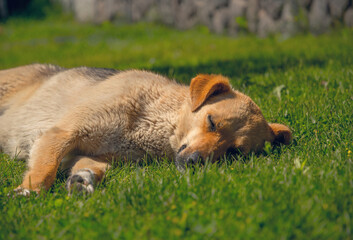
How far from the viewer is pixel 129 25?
15500 mm

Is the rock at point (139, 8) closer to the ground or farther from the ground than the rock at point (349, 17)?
closer to the ground

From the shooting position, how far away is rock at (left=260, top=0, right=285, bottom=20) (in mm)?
10538

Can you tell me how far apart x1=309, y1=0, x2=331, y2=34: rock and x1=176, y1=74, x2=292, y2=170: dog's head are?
6.85 m

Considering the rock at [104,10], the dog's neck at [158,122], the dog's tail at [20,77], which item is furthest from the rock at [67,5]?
the dog's neck at [158,122]

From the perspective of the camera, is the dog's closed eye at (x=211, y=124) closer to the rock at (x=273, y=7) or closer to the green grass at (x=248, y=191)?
the green grass at (x=248, y=191)

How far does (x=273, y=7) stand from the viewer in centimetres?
1066

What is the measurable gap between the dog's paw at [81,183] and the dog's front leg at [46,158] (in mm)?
249

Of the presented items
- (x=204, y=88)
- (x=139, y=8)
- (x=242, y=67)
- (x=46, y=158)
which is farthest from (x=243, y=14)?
(x=46, y=158)

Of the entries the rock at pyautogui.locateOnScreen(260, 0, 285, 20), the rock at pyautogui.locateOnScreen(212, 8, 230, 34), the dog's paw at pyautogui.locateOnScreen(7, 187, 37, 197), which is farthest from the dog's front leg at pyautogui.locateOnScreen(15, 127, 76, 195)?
the rock at pyautogui.locateOnScreen(212, 8, 230, 34)

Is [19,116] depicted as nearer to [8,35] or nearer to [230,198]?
[230,198]

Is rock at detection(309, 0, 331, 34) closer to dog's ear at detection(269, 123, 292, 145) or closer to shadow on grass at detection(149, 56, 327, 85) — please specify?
shadow on grass at detection(149, 56, 327, 85)

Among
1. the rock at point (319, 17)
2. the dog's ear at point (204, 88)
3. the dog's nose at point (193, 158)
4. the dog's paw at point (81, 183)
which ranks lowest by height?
the dog's paw at point (81, 183)

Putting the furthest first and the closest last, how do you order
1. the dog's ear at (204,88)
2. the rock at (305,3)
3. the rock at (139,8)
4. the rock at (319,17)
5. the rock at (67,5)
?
the rock at (67,5) → the rock at (139,8) → the rock at (305,3) → the rock at (319,17) → the dog's ear at (204,88)

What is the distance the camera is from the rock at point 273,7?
1054cm
